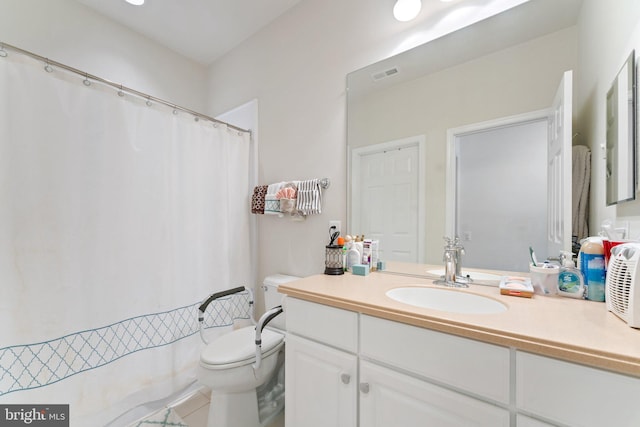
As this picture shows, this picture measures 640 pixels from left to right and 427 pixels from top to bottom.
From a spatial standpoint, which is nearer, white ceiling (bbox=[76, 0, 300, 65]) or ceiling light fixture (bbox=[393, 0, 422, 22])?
ceiling light fixture (bbox=[393, 0, 422, 22])

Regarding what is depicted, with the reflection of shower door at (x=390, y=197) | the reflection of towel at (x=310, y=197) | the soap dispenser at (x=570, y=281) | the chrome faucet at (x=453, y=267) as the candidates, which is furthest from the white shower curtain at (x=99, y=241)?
the soap dispenser at (x=570, y=281)

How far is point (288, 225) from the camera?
1916 millimetres

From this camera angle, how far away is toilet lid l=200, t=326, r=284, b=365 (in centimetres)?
129

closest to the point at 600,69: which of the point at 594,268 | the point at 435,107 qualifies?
the point at 435,107

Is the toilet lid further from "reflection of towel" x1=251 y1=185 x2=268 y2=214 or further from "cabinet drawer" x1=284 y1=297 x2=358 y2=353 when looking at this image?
"reflection of towel" x1=251 y1=185 x2=268 y2=214

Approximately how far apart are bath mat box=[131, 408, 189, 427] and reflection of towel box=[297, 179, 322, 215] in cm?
141

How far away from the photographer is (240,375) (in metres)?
1.29

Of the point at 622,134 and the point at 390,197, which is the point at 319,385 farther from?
the point at 622,134

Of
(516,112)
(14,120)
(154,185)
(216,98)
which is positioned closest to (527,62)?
(516,112)

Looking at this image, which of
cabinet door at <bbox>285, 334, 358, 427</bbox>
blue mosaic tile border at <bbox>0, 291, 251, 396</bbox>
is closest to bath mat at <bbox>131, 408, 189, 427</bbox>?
blue mosaic tile border at <bbox>0, 291, 251, 396</bbox>

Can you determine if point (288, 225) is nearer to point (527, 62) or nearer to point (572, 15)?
point (527, 62)

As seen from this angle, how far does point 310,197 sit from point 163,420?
1552mm

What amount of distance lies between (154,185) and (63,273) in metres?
0.60

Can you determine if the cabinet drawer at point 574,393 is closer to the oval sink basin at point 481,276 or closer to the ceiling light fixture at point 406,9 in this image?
the oval sink basin at point 481,276
